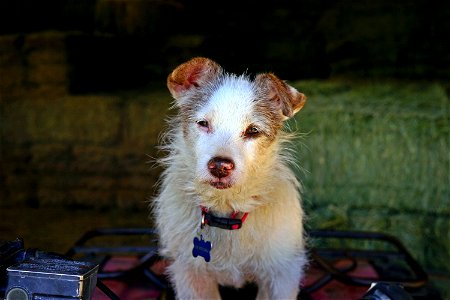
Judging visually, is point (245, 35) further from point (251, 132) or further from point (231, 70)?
point (251, 132)

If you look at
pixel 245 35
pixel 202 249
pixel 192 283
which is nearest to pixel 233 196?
pixel 202 249

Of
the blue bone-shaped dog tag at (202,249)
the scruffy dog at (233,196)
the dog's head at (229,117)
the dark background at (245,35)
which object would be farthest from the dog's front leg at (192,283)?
the dark background at (245,35)

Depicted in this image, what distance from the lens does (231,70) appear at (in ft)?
12.1

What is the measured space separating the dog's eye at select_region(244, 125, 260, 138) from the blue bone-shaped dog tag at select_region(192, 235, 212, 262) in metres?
0.39

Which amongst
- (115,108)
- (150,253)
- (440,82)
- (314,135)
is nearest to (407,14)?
(440,82)

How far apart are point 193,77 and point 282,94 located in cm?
34

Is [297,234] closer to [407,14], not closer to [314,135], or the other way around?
[314,135]

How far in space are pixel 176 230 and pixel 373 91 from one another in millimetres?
1677

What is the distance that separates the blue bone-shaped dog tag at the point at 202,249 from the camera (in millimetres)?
2193

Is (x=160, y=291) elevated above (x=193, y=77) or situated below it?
below

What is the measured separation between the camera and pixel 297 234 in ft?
7.74

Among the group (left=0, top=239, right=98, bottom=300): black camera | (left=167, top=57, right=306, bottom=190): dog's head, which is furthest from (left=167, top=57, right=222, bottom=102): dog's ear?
(left=0, top=239, right=98, bottom=300): black camera

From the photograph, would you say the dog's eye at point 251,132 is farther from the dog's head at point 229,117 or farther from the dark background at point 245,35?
the dark background at point 245,35

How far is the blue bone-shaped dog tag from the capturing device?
219 cm
